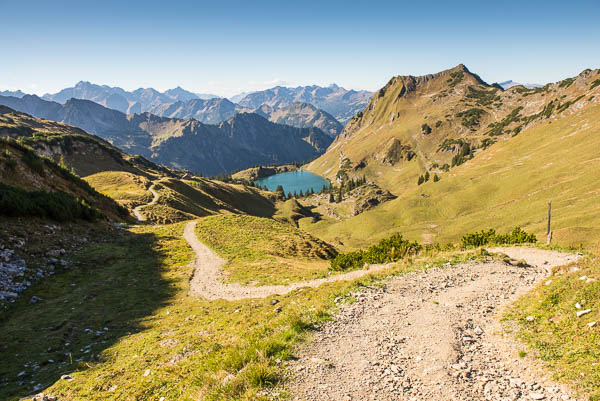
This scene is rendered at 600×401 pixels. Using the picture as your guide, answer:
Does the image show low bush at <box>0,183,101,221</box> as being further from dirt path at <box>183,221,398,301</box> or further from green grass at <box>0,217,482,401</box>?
dirt path at <box>183,221,398,301</box>

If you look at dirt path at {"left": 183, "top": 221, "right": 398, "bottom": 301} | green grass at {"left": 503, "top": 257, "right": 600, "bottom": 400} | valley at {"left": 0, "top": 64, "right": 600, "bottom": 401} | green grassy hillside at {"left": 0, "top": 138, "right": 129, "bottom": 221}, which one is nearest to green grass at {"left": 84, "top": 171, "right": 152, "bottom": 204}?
green grassy hillside at {"left": 0, "top": 138, "right": 129, "bottom": 221}

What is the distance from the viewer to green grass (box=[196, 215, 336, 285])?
1196 inches

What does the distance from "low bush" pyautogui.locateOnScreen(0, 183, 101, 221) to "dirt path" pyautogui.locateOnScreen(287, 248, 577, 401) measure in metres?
37.9

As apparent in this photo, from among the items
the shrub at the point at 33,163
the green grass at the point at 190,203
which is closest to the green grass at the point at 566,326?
the shrub at the point at 33,163

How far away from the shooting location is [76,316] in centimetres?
1939

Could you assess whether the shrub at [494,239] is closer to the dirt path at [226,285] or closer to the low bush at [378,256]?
the low bush at [378,256]

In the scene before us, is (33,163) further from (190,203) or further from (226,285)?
(190,203)

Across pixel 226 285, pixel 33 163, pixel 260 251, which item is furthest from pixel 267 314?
pixel 33 163

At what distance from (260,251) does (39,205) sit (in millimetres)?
27769

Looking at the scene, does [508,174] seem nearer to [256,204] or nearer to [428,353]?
[256,204]

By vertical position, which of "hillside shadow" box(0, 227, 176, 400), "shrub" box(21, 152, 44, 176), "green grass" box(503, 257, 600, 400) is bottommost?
"hillside shadow" box(0, 227, 176, 400)

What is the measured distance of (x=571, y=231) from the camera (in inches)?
2485

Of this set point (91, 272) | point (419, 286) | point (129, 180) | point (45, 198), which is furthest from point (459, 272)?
point (129, 180)

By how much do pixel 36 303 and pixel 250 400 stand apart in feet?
76.1
